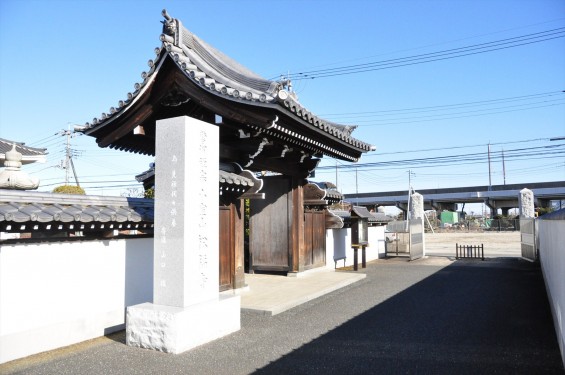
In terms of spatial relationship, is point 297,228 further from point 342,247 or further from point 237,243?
point 342,247

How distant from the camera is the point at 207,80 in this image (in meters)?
7.66

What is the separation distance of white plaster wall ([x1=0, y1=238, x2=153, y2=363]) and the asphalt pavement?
265 millimetres

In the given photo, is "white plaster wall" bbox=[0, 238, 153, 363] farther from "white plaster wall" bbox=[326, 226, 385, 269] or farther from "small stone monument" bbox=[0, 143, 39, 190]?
"white plaster wall" bbox=[326, 226, 385, 269]

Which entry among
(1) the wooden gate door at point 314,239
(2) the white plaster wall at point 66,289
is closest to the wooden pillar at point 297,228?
(1) the wooden gate door at point 314,239

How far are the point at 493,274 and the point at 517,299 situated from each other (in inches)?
183

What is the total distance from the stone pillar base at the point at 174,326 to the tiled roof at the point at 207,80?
359 centimetres

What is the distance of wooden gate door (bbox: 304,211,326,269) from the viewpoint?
A: 1298 cm

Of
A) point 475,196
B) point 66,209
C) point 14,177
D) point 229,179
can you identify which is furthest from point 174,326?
point 475,196

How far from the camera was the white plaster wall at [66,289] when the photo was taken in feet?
18.0

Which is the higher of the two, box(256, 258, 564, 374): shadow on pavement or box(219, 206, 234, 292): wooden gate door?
box(219, 206, 234, 292): wooden gate door

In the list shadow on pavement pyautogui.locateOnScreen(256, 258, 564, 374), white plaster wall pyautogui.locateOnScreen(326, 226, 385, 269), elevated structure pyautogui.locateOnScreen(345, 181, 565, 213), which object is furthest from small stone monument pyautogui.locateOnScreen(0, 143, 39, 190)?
elevated structure pyautogui.locateOnScreen(345, 181, 565, 213)

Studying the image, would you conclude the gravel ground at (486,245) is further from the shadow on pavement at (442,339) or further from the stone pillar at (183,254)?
the stone pillar at (183,254)

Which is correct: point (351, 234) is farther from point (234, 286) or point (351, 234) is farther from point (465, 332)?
point (465, 332)

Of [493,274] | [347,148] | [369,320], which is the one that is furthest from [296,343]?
[493,274]
